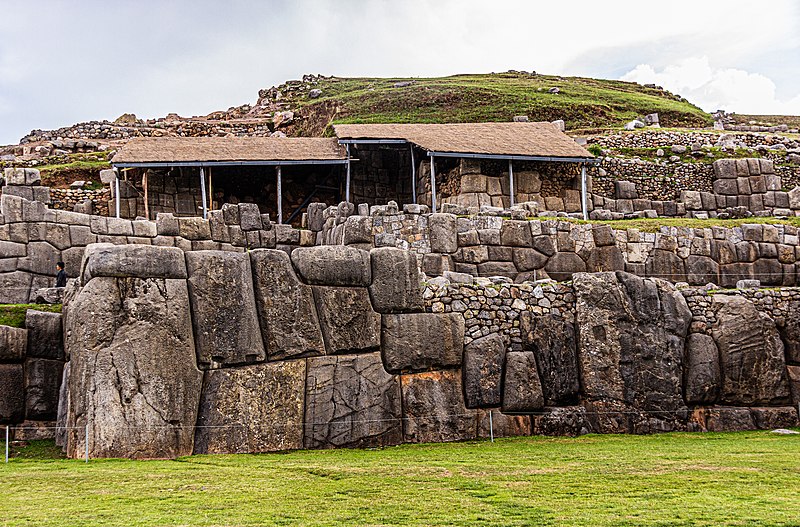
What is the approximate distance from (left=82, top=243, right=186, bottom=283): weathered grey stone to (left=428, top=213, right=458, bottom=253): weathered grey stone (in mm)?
9971

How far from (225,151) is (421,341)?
1715cm

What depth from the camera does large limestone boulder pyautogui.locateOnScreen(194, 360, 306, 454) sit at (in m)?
15.8

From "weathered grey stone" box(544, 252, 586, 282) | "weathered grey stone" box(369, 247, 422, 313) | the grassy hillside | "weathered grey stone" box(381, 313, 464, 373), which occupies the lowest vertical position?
"weathered grey stone" box(381, 313, 464, 373)

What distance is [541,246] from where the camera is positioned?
83.9 feet

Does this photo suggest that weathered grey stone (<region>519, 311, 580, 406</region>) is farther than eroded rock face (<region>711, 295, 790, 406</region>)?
No

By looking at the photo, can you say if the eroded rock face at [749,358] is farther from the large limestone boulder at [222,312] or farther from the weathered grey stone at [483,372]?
the large limestone boulder at [222,312]

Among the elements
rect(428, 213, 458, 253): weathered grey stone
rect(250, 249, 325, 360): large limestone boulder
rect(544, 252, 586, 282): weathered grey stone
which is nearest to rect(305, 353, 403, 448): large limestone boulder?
rect(250, 249, 325, 360): large limestone boulder

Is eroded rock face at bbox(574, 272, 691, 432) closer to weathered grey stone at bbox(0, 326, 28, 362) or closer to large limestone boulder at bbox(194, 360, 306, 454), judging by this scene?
large limestone boulder at bbox(194, 360, 306, 454)

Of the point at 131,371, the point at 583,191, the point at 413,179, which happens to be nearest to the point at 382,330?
the point at 131,371

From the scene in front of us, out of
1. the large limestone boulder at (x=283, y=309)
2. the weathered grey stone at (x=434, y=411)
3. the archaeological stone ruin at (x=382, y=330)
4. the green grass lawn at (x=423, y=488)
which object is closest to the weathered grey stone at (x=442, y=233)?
the archaeological stone ruin at (x=382, y=330)

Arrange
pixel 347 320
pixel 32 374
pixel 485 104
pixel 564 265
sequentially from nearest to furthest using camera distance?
pixel 32 374 < pixel 347 320 < pixel 564 265 < pixel 485 104

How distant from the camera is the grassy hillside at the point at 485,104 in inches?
1988

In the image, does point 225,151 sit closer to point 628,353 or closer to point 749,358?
point 628,353

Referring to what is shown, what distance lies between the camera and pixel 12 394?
16422 millimetres
